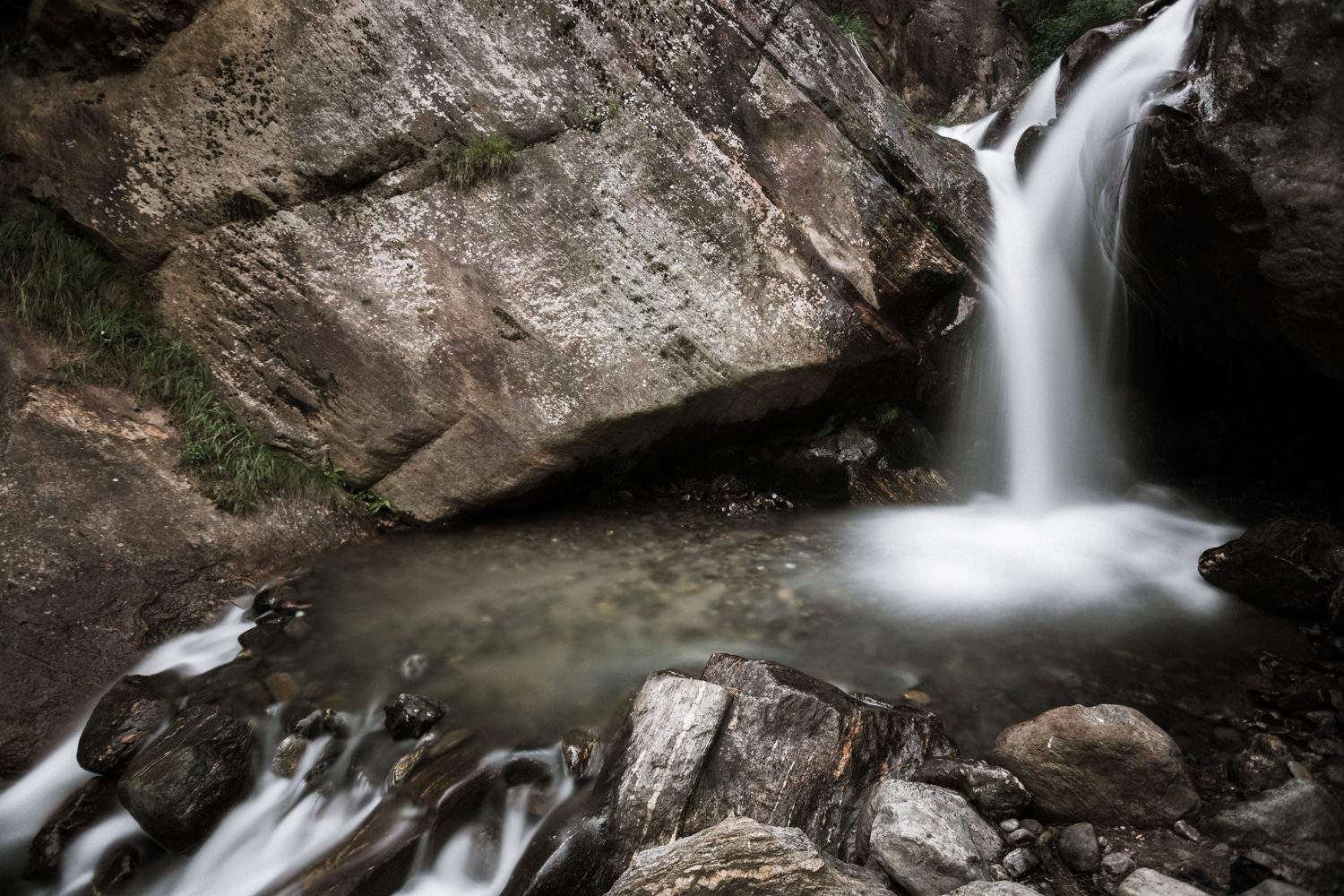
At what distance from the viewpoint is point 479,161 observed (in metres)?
4.31

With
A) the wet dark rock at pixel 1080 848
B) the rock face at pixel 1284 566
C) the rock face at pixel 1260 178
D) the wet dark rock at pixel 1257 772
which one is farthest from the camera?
the rock face at pixel 1284 566

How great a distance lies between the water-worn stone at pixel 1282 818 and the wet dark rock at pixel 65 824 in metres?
4.06

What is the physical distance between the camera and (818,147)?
4.94m

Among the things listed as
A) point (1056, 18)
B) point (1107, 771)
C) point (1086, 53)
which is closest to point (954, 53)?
point (1056, 18)

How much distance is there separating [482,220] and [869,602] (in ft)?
12.0

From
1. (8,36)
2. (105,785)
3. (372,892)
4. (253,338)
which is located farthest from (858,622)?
(8,36)

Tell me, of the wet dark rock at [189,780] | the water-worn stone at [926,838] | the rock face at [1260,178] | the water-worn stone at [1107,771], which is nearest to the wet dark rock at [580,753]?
the water-worn stone at [926,838]

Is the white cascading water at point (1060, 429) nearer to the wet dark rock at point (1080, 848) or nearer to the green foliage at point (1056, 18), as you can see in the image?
the wet dark rock at point (1080, 848)

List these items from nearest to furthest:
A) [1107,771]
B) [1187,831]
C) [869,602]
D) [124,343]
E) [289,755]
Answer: [1187,831], [1107,771], [289,755], [869,602], [124,343]

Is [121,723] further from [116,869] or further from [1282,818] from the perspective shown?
[1282,818]

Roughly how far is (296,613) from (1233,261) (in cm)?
591

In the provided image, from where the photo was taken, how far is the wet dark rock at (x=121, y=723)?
2541mm

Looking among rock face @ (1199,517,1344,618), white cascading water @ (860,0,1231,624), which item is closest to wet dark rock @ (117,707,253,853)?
white cascading water @ (860,0,1231,624)

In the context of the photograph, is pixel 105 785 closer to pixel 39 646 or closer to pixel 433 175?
pixel 39 646
